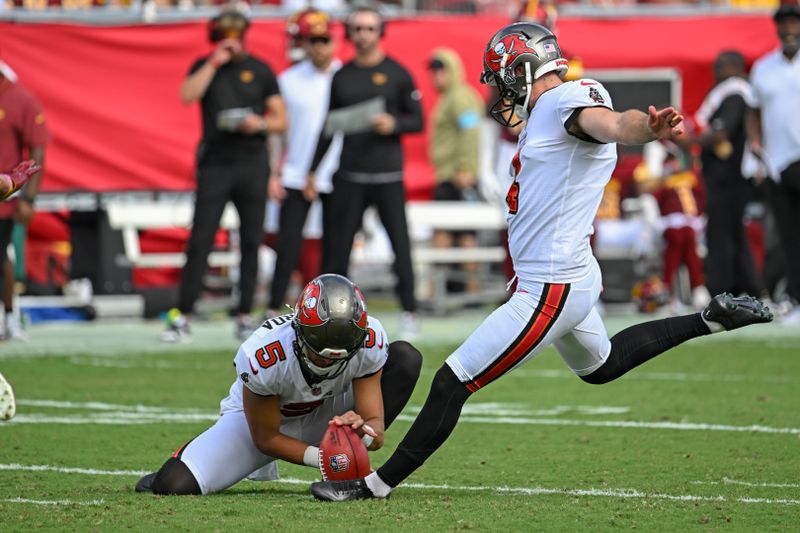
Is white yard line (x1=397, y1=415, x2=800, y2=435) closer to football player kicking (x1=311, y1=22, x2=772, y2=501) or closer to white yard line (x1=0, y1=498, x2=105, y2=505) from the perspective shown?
football player kicking (x1=311, y1=22, x2=772, y2=501)

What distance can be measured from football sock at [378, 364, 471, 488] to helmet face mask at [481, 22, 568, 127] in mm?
1072

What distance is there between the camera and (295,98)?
1273 cm

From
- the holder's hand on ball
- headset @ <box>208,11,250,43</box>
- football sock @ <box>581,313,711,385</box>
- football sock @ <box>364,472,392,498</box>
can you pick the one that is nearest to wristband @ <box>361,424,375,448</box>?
football sock @ <box>364,472,392,498</box>

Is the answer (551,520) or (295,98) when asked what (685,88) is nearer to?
(295,98)

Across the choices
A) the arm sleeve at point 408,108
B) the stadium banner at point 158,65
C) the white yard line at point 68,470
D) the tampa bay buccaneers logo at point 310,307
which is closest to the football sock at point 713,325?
the tampa bay buccaneers logo at point 310,307

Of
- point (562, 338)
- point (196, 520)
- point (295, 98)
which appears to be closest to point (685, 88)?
point (295, 98)

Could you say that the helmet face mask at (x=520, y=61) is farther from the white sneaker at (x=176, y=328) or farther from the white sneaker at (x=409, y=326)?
the white sneaker at (x=176, y=328)

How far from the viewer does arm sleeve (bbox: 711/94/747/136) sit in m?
12.8

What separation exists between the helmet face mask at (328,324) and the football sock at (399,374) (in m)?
0.42

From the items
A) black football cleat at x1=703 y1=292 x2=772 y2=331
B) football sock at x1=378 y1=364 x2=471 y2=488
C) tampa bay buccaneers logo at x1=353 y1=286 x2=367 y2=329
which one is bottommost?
football sock at x1=378 y1=364 x2=471 y2=488

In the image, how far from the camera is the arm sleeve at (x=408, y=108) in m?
11.4

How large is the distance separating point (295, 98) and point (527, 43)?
7212mm

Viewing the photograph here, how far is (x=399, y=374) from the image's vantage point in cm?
592

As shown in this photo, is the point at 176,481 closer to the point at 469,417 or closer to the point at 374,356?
the point at 374,356
